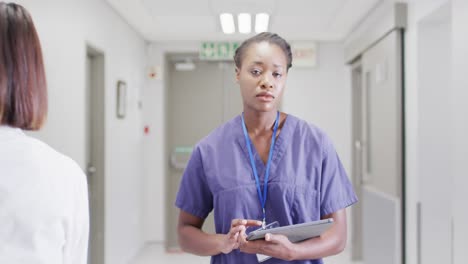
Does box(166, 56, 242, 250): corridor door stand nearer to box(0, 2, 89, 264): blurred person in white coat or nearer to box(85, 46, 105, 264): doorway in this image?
box(85, 46, 105, 264): doorway

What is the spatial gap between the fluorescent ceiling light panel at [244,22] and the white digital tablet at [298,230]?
3175 mm

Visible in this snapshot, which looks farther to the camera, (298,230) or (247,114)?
(247,114)

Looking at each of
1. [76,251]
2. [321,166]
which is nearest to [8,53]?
[76,251]

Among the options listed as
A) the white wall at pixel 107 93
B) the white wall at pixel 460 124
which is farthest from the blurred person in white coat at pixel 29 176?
the white wall at pixel 460 124

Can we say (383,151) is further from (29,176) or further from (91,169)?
(29,176)

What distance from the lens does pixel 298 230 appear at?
0.97 metres

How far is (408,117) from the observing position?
3088mm

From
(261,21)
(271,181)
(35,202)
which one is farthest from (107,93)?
(35,202)

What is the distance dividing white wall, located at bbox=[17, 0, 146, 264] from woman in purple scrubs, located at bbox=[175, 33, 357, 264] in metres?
1.61

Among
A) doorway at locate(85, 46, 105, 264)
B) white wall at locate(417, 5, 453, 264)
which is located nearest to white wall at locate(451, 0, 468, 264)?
white wall at locate(417, 5, 453, 264)

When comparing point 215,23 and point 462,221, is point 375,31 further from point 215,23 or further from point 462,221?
point 462,221

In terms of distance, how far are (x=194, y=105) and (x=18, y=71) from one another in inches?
180

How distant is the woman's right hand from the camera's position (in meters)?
0.98

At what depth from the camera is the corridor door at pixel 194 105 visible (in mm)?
5340
